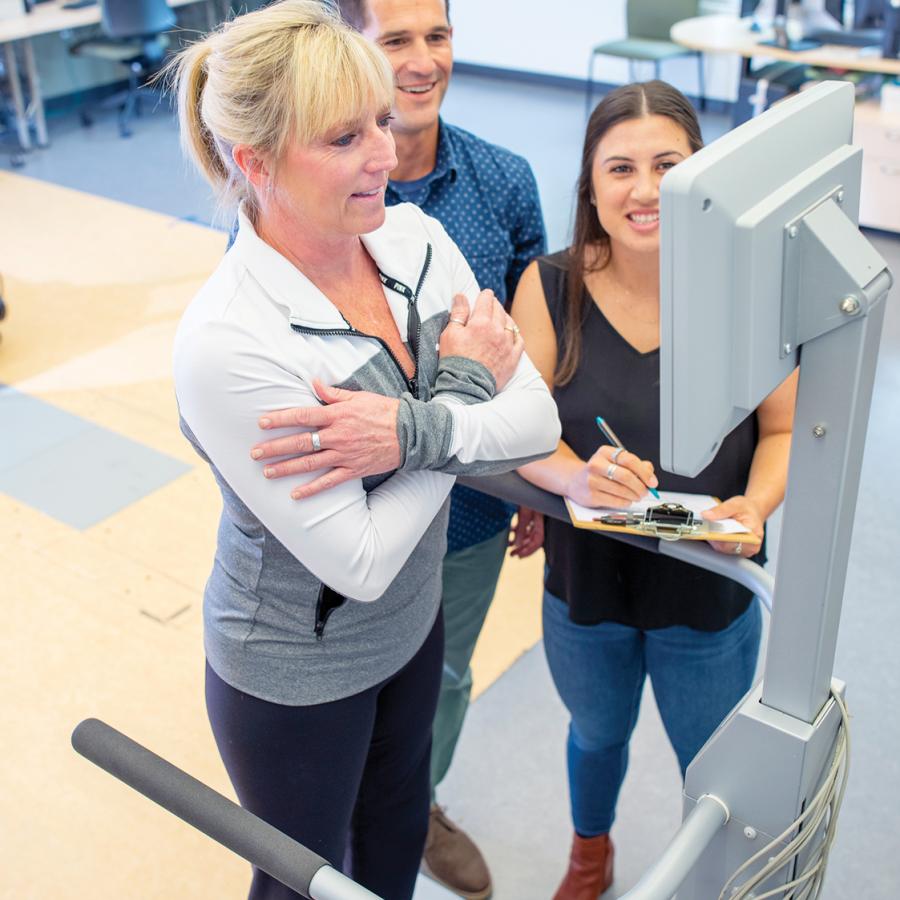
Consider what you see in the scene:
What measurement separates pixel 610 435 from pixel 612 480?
116 millimetres

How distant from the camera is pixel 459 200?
1779 mm

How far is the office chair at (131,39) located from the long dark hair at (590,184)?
5271 mm

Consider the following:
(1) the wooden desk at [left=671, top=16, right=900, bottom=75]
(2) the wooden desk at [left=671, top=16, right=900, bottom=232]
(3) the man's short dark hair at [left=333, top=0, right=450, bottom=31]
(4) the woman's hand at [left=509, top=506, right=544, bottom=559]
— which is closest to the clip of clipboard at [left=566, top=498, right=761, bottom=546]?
(4) the woman's hand at [left=509, top=506, right=544, bottom=559]

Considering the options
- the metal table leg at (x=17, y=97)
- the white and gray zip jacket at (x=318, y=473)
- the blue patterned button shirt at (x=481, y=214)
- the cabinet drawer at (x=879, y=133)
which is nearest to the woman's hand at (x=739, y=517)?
the white and gray zip jacket at (x=318, y=473)

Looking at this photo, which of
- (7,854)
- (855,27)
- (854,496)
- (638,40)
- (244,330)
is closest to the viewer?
(854,496)

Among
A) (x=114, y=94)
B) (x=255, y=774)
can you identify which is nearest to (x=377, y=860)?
(x=255, y=774)

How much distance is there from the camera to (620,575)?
1.71 metres

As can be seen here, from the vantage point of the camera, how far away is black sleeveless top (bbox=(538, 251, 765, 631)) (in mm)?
1636

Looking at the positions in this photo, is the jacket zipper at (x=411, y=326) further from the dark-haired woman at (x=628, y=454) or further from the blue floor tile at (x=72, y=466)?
the blue floor tile at (x=72, y=466)

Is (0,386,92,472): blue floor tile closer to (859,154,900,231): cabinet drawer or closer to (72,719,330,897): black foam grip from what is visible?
(72,719,330,897): black foam grip

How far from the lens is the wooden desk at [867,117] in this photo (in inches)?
197

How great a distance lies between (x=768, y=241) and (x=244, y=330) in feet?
1.81

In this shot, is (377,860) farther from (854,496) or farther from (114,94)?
(114,94)

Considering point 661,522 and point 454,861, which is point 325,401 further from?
point 454,861
